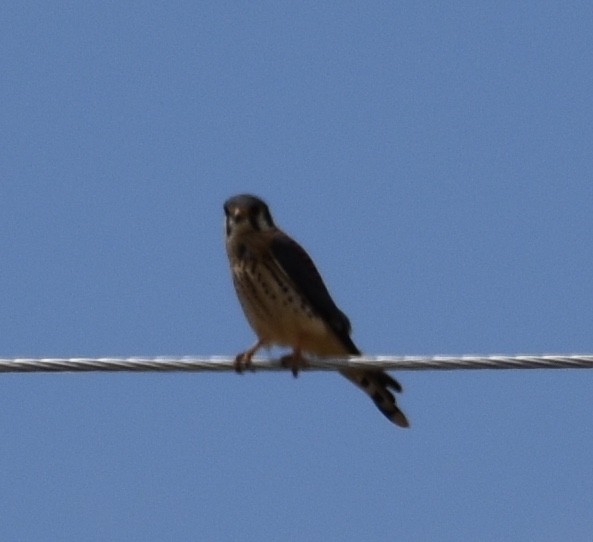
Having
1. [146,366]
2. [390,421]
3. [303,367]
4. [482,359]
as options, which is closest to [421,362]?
[482,359]

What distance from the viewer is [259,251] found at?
11.8m

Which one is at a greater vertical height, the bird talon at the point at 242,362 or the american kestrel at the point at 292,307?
the american kestrel at the point at 292,307

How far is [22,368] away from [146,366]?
0.53 m

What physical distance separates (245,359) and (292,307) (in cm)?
73

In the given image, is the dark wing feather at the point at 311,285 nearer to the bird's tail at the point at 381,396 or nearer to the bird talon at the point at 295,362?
the bird's tail at the point at 381,396

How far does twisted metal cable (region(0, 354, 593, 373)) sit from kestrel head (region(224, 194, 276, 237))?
8.72 feet

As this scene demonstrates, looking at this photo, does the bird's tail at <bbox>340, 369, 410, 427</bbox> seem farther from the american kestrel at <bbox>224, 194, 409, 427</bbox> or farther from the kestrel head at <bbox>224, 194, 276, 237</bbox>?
the kestrel head at <bbox>224, 194, 276, 237</bbox>

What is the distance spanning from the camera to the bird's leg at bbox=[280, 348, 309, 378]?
10.7m

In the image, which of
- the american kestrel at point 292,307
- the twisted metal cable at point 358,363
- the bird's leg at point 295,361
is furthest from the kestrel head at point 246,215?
the twisted metal cable at point 358,363

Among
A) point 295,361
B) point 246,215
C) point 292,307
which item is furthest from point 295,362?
point 246,215

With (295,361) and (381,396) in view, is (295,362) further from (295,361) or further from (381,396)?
(381,396)

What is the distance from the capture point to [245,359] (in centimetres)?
1091

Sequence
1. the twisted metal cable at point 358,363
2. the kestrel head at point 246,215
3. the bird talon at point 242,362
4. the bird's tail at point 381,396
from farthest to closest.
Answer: the kestrel head at point 246,215, the bird's tail at point 381,396, the bird talon at point 242,362, the twisted metal cable at point 358,363

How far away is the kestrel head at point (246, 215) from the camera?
12.1 m
